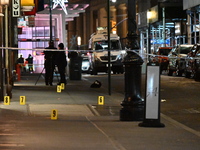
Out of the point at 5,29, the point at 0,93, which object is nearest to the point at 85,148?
the point at 0,93

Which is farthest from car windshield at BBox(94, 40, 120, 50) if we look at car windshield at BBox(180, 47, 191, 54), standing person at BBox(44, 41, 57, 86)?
standing person at BBox(44, 41, 57, 86)

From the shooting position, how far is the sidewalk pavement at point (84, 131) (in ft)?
29.0

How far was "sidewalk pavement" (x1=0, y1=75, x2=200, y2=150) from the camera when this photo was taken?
348 inches

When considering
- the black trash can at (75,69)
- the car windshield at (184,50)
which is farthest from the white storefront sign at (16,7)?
the car windshield at (184,50)

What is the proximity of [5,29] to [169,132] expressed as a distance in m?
8.16

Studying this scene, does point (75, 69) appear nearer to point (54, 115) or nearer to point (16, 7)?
point (16, 7)

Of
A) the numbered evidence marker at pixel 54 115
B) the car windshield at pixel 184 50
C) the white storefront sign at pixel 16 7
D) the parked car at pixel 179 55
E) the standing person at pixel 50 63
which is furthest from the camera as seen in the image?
the car windshield at pixel 184 50

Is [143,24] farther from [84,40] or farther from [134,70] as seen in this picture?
[134,70]

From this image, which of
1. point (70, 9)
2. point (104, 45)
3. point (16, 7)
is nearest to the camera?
point (16, 7)

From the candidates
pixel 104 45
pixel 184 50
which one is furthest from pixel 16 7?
pixel 104 45

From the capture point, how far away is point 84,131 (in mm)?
10359

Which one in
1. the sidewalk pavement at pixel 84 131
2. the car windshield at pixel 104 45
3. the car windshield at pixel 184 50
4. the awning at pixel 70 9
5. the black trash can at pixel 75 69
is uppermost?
the awning at pixel 70 9

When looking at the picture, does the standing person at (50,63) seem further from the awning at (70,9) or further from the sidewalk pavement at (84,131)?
the awning at (70,9)

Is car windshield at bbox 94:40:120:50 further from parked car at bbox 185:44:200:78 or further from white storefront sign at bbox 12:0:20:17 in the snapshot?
white storefront sign at bbox 12:0:20:17
